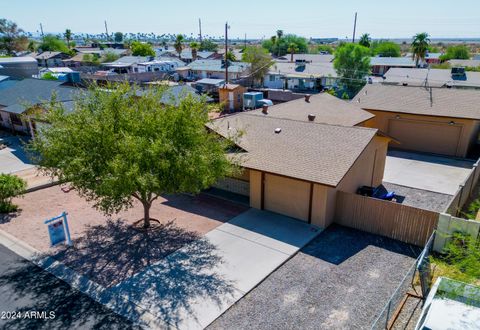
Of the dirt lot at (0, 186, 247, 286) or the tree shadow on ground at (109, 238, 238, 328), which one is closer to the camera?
the tree shadow on ground at (109, 238, 238, 328)

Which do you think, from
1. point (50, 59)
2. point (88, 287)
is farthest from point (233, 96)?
point (50, 59)

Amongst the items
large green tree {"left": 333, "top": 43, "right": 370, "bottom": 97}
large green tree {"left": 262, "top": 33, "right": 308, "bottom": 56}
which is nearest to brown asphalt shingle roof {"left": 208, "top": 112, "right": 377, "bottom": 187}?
large green tree {"left": 333, "top": 43, "right": 370, "bottom": 97}

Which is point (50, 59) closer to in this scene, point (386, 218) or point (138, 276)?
point (138, 276)

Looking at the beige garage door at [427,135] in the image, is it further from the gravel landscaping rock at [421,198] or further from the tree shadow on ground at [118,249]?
the tree shadow on ground at [118,249]

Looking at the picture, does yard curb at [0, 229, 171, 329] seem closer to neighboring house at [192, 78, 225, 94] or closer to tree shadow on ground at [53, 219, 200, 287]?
tree shadow on ground at [53, 219, 200, 287]

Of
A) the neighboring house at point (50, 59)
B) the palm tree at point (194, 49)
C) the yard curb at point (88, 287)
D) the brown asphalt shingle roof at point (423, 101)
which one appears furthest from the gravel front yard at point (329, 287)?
the neighboring house at point (50, 59)

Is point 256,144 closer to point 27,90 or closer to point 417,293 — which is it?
point 417,293

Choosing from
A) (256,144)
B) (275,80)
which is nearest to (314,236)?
(256,144)
